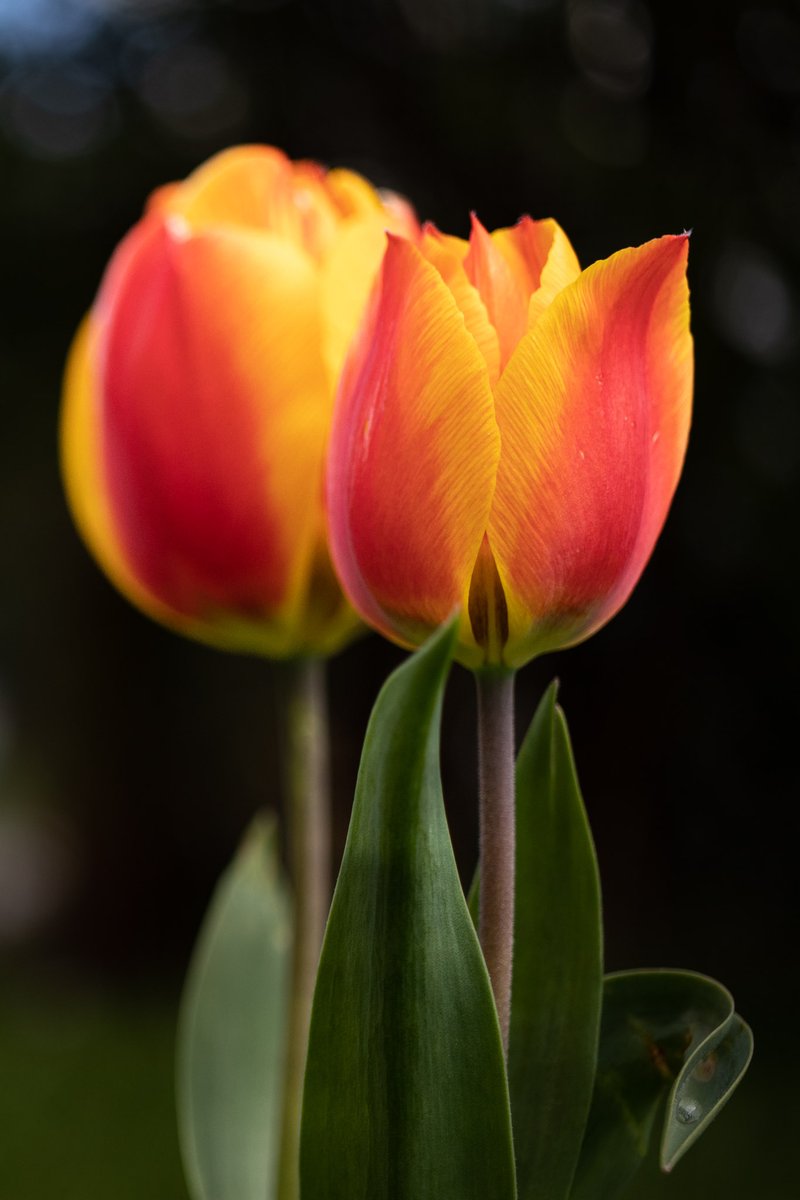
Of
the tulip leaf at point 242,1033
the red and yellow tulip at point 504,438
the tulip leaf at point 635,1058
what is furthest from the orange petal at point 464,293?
the tulip leaf at point 242,1033

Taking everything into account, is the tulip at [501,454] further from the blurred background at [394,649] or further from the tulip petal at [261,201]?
the blurred background at [394,649]

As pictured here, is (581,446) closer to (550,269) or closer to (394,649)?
(550,269)

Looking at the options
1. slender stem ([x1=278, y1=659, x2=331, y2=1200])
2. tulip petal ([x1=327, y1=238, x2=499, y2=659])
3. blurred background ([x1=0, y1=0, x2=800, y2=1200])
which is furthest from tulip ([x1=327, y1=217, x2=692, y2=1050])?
blurred background ([x1=0, y1=0, x2=800, y2=1200])

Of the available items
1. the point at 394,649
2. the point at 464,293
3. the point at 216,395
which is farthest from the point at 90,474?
the point at 394,649

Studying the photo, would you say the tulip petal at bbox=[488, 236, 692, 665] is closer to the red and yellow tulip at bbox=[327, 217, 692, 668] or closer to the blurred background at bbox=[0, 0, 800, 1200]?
the red and yellow tulip at bbox=[327, 217, 692, 668]

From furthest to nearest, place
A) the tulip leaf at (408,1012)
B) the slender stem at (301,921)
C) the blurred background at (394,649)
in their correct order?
the blurred background at (394,649) → the slender stem at (301,921) → the tulip leaf at (408,1012)

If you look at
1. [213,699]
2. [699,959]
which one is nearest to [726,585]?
[699,959]

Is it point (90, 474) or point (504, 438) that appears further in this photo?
point (90, 474)
